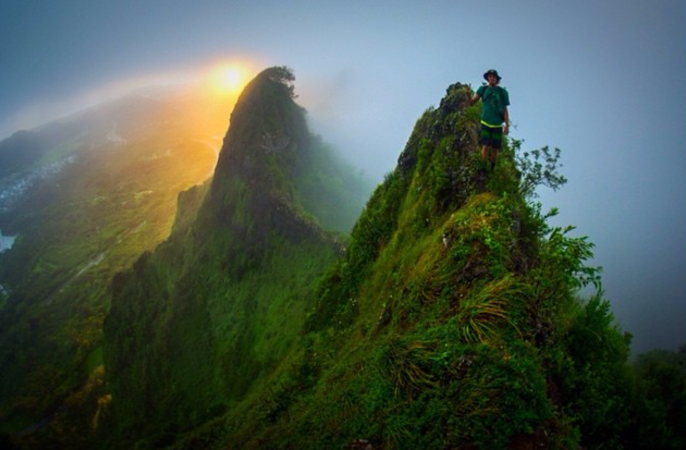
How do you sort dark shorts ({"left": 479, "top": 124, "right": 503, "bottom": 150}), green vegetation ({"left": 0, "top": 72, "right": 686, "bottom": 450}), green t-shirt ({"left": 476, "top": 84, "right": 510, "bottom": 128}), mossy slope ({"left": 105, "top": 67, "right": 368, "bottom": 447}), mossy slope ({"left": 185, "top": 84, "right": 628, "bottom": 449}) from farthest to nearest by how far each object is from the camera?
mossy slope ({"left": 105, "top": 67, "right": 368, "bottom": 447})
dark shorts ({"left": 479, "top": 124, "right": 503, "bottom": 150})
green t-shirt ({"left": 476, "top": 84, "right": 510, "bottom": 128})
green vegetation ({"left": 0, "top": 72, "right": 686, "bottom": 450})
mossy slope ({"left": 185, "top": 84, "right": 628, "bottom": 449})

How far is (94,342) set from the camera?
9744cm

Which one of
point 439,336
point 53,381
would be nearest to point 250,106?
point 439,336

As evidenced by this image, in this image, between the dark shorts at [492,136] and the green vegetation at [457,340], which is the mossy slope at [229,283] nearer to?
the green vegetation at [457,340]

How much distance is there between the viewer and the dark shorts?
8.98 metres

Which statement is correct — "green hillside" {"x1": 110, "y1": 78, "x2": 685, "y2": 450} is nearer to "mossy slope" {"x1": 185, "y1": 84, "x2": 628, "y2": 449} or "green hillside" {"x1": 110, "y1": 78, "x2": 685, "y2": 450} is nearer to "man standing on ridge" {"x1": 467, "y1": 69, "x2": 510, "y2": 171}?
"mossy slope" {"x1": 185, "y1": 84, "x2": 628, "y2": 449}

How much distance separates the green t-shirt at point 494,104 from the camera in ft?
28.9

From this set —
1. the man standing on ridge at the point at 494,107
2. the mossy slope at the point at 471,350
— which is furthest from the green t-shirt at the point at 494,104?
the mossy slope at the point at 471,350

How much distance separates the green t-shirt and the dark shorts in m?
0.11

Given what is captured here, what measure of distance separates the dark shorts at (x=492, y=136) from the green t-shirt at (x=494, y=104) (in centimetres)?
11

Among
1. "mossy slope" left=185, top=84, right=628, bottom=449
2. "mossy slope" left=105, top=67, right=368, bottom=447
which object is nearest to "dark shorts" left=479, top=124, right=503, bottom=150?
"mossy slope" left=185, top=84, right=628, bottom=449

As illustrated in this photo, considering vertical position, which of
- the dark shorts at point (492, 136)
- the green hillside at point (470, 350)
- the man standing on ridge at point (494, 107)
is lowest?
the green hillside at point (470, 350)

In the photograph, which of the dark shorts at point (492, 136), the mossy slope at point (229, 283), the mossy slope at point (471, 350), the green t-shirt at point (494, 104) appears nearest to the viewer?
the mossy slope at point (471, 350)

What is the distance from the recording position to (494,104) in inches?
349

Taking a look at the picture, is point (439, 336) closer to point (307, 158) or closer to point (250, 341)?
point (250, 341)
